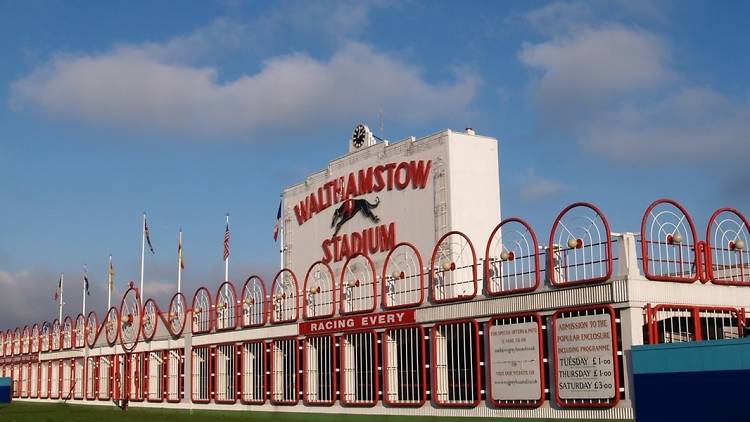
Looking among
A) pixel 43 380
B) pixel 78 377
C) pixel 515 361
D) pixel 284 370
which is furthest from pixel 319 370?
pixel 43 380

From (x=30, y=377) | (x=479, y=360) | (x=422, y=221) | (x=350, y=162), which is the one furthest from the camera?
(x=30, y=377)

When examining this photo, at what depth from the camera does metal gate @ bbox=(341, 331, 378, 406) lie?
37.8 m

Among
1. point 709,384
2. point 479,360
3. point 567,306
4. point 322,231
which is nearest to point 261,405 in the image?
point 322,231

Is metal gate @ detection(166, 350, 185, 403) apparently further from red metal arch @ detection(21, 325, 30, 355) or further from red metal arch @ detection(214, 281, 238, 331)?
red metal arch @ detection(21, 325, 30, 355)

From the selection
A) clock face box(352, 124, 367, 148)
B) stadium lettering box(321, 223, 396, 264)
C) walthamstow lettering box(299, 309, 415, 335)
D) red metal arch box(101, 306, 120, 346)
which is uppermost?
clock face box(352, 124, 367, 148)

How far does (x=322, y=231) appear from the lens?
49625 mm

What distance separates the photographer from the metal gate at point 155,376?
180 feet

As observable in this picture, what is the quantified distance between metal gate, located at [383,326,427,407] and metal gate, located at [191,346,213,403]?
16.0 metres

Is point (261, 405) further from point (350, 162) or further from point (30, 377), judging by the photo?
point (30, 377)

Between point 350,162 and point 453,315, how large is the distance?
15.7 m

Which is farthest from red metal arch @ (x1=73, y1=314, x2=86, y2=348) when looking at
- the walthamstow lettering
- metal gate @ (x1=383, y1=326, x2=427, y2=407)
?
metal gate @ (x1=383, y1=326, x2=427, y2=407)

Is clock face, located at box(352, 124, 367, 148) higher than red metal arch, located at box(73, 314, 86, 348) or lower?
higher

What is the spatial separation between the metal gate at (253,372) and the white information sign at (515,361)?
16.9m

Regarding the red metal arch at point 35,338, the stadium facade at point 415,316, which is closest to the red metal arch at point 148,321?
the stadium facade at point 415,316
